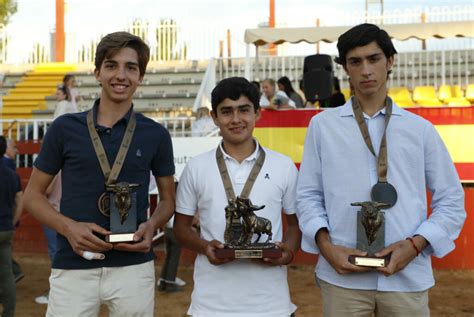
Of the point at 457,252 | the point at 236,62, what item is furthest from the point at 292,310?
the point at 236,62

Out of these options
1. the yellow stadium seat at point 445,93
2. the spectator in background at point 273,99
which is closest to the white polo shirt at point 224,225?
the spectator in background at point 273,99

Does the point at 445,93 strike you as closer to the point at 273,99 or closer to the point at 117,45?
the point at 273,99

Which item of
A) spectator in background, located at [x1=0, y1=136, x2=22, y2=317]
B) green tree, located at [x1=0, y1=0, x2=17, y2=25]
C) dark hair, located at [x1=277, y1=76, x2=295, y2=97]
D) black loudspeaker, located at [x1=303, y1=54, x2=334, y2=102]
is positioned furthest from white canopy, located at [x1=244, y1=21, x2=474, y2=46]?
green tree, located at [x1=0, y1=0, x2=17, y2=25]

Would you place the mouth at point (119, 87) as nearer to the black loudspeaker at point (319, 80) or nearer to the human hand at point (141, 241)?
the human hand at point (141, 241)

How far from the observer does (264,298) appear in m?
3.12

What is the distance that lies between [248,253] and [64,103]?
10.0 meters

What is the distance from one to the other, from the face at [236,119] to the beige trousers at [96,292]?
713 mm

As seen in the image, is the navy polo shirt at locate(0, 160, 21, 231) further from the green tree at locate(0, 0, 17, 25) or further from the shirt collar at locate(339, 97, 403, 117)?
the green tree at locate(0, 0, 17, 25)

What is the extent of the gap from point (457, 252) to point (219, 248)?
7103mm

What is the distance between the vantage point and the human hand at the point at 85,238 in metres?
2.95

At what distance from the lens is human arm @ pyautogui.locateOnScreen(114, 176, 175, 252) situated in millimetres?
2988

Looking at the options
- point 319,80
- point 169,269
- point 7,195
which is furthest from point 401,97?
point 7,195

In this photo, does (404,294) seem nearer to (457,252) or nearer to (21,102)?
(457,252)

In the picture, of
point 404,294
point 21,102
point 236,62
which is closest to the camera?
point 404,294
